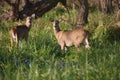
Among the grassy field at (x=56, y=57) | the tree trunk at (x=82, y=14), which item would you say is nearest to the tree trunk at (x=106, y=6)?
the grassy field at (x=56, y=57)

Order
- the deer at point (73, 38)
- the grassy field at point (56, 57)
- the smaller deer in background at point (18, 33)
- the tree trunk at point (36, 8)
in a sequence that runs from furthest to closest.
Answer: the tree trunk at point (36, 8)
the smaller deer in background at point (18, 33)
the deer at point (73, 38)
the grassy field at point (56, 57)

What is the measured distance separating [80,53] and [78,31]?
2.00m

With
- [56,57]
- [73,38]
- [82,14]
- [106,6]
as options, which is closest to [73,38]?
[73,38]

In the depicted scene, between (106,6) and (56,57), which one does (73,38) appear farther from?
(106,6)

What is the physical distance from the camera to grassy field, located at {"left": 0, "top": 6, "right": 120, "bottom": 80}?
737 cm


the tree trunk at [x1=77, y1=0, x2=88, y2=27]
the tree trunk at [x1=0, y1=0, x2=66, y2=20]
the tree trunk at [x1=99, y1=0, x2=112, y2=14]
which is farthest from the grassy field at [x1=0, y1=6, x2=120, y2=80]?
the tree trunk at [x1=99, y1=0, x2=112, y2=14]

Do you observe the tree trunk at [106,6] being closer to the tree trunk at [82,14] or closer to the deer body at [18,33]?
the tree trunk at [82,14]

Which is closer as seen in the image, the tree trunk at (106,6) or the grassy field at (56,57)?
the grassy field at (56,57)

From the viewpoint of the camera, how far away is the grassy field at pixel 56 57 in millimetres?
7371

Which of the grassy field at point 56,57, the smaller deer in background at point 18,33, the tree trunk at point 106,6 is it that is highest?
the tree trunk at point 106,6

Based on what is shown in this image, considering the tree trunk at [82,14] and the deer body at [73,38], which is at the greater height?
the tree trunk at [82,14]

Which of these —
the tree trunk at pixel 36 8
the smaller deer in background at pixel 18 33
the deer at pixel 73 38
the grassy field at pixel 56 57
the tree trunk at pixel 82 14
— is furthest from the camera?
the tree trunk at pixel 36 8

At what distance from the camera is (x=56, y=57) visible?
1070 centimetres

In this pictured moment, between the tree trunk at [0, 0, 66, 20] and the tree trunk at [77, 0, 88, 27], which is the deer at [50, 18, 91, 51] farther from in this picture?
the tree trunk at [0, 0, 66, 20]
